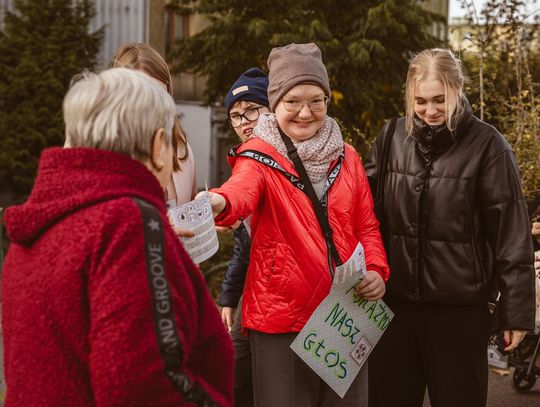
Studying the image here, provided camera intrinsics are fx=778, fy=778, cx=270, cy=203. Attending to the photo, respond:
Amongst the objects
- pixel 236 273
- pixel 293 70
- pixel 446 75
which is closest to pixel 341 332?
pixel 236 273

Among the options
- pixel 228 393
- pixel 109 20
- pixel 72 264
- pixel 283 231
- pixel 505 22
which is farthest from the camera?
pixel 109 20

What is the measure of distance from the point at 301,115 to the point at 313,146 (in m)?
0.12

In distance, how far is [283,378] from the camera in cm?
291

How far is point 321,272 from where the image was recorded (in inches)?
111

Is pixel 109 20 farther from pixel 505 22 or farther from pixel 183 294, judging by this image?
pixel 183 294

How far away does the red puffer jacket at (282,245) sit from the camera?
2.79 meters

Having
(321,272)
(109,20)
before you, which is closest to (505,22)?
(321,272)

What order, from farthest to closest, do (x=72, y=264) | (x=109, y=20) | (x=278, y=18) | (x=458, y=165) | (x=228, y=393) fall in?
(x=109, y=20) < (x=278, y=18) < (x=458, y=165) < (x=228, y=393) < (x=72, y=264)

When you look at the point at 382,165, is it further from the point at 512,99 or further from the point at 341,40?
the point at 341,40

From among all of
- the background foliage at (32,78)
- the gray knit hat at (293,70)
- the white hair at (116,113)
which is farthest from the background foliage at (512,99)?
the background foliage at (32,78)

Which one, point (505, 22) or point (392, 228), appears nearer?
point (392, 228)

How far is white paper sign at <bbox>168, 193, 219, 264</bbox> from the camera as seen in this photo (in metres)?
2.45

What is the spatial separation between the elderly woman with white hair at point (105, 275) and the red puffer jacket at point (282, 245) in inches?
39.5

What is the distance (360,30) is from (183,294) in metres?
11.4
